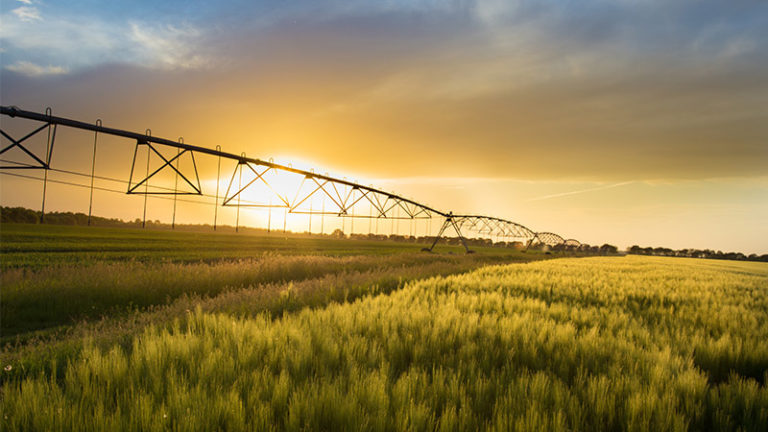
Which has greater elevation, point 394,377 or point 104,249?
point 394,377

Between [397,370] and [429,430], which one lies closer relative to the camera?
[429,430]

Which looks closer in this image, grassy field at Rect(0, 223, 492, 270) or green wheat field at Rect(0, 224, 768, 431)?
green wheat field at Rect(0, 224, 768, 431)

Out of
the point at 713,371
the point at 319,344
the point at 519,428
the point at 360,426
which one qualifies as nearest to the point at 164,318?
the point at 319,344

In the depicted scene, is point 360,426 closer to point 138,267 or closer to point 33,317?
point 33,317

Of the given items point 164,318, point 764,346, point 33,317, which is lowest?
point 33,317

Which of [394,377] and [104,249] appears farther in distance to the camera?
[104,249]

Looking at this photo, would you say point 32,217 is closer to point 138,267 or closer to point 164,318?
point 138,267

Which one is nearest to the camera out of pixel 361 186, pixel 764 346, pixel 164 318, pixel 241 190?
pixel 764 346

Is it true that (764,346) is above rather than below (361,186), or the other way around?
below

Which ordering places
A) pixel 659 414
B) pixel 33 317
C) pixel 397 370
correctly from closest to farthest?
pixel 659 414, pixel 397 370, pixel 33 317

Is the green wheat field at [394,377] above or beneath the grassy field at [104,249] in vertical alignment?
above

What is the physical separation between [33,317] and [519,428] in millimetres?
12306

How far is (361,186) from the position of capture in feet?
102

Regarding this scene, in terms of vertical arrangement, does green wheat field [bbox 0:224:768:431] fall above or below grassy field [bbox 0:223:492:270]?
above
